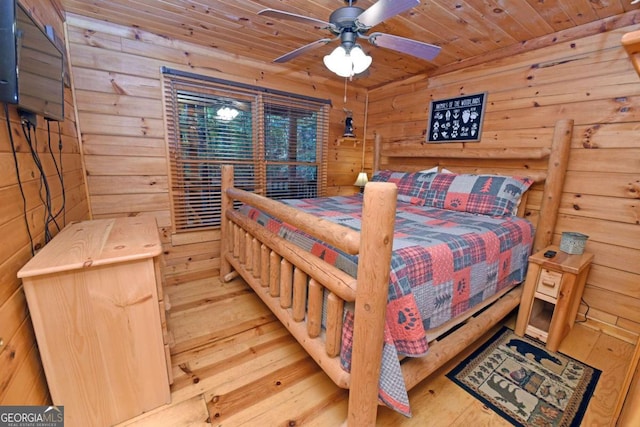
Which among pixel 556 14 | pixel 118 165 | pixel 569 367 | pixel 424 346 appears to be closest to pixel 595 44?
pixel 556 14

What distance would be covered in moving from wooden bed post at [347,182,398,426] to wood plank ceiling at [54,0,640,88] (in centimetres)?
151

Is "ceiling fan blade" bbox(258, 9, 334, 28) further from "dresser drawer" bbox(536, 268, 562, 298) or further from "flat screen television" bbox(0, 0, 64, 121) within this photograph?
"dresser drawer" bbox(536, 268, 562, 298)

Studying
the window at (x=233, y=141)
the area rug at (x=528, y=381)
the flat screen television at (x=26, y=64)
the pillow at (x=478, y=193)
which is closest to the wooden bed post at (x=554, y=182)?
the pillow at (x=478, y=193)

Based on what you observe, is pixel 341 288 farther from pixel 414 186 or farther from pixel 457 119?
pixel 457 119

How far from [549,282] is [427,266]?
1.14 metres

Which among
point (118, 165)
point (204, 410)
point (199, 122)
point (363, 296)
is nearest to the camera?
point (363, 296)

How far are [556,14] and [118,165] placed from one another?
3518mm

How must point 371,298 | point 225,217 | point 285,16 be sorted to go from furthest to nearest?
point 225,217
point 285,16
point 371,298

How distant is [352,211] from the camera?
84.1 inches

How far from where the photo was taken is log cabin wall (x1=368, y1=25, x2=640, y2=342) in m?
1.86

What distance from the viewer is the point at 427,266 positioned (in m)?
1.23

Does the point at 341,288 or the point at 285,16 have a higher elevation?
the point at 285,16

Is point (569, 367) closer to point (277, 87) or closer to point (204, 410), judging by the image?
point (204, 410)

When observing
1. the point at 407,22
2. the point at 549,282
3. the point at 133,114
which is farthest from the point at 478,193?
the point at 133,114
